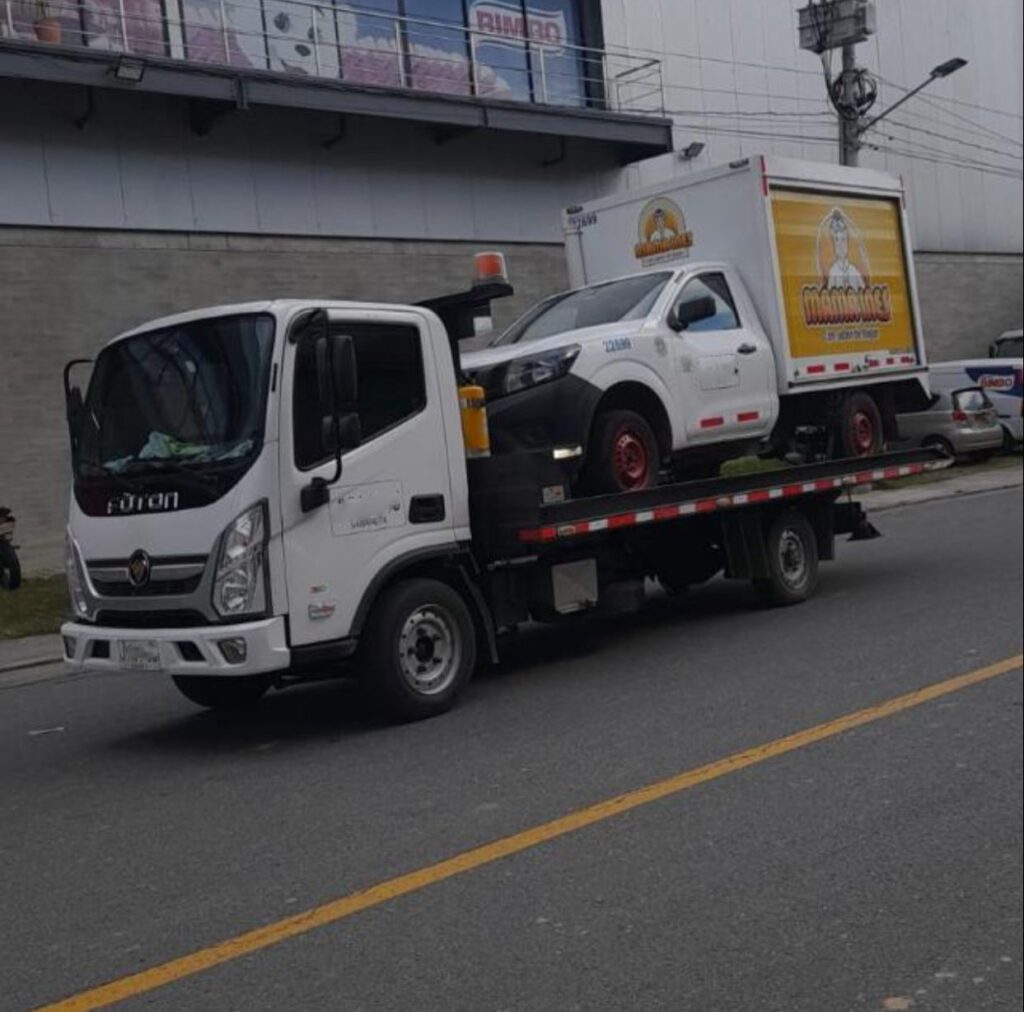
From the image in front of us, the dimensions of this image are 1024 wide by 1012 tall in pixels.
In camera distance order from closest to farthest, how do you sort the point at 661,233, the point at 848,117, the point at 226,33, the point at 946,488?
the point at 661,233 → the point at 226,33 → the point at 946,488 → the point at 848,117

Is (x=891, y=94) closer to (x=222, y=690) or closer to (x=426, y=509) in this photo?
(x=426, y=509)

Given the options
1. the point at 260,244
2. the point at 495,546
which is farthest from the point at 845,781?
the point at 260,244

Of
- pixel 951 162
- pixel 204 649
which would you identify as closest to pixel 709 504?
pixel 204 649

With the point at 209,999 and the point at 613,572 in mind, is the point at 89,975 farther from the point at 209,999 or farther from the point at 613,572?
the point at 613,572

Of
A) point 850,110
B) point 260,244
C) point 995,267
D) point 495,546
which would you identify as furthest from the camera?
point 995,267

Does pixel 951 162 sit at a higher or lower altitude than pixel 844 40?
lower

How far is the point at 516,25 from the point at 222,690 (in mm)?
16295

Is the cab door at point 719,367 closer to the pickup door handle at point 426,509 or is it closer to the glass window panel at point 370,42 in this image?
the pickup door handle at point 426,509

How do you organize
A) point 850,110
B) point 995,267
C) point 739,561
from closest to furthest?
point 739,561, point 850,110, point 995,267

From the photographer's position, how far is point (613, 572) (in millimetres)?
9500

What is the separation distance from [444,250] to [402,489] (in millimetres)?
14085

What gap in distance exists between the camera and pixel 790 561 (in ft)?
36.5

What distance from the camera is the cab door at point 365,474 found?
283 inches

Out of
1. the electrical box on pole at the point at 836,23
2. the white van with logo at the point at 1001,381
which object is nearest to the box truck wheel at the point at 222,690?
the white van with logo at the point at 1001,381
